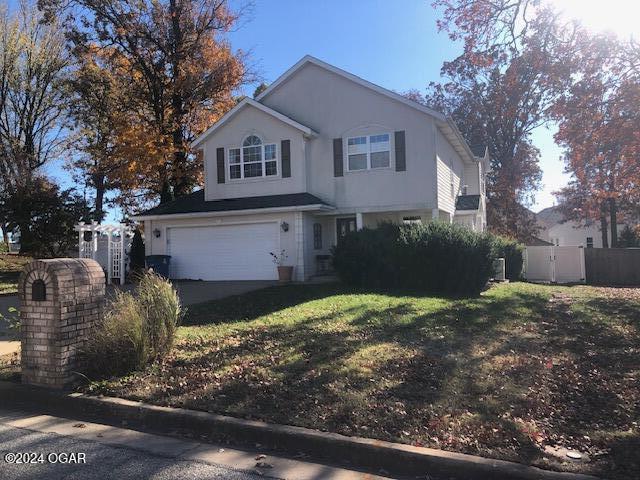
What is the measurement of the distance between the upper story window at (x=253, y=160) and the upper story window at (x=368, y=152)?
2853mm

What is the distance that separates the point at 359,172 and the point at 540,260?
1147cm

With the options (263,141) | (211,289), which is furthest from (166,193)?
(211,289)

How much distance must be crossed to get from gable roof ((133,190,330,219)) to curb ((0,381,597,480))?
12465mm

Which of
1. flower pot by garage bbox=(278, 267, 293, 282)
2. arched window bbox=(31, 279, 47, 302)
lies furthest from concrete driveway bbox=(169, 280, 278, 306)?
arched window bbox=(31, 279, 47, 302)

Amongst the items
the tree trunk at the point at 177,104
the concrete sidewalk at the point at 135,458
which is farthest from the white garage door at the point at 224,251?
the concrete sidewalk at the point at 135,458

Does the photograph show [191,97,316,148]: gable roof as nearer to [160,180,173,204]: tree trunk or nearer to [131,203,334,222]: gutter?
[131,203,334,222]: gutter

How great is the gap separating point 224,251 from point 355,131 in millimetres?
6480

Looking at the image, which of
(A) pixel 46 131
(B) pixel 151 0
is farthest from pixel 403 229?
(A) pixel 46 131

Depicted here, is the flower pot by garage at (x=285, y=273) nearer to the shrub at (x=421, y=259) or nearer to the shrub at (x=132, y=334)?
the shrub at (x=421, y=259)

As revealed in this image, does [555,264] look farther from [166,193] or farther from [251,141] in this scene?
[166,193]

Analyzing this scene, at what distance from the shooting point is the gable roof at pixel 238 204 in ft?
60.5

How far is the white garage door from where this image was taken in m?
18.9

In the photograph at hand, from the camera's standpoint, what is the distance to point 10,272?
24.5m

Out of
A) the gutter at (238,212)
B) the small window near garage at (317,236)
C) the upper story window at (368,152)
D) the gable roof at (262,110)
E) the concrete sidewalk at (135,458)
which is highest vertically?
the gable roof at (262,110)
